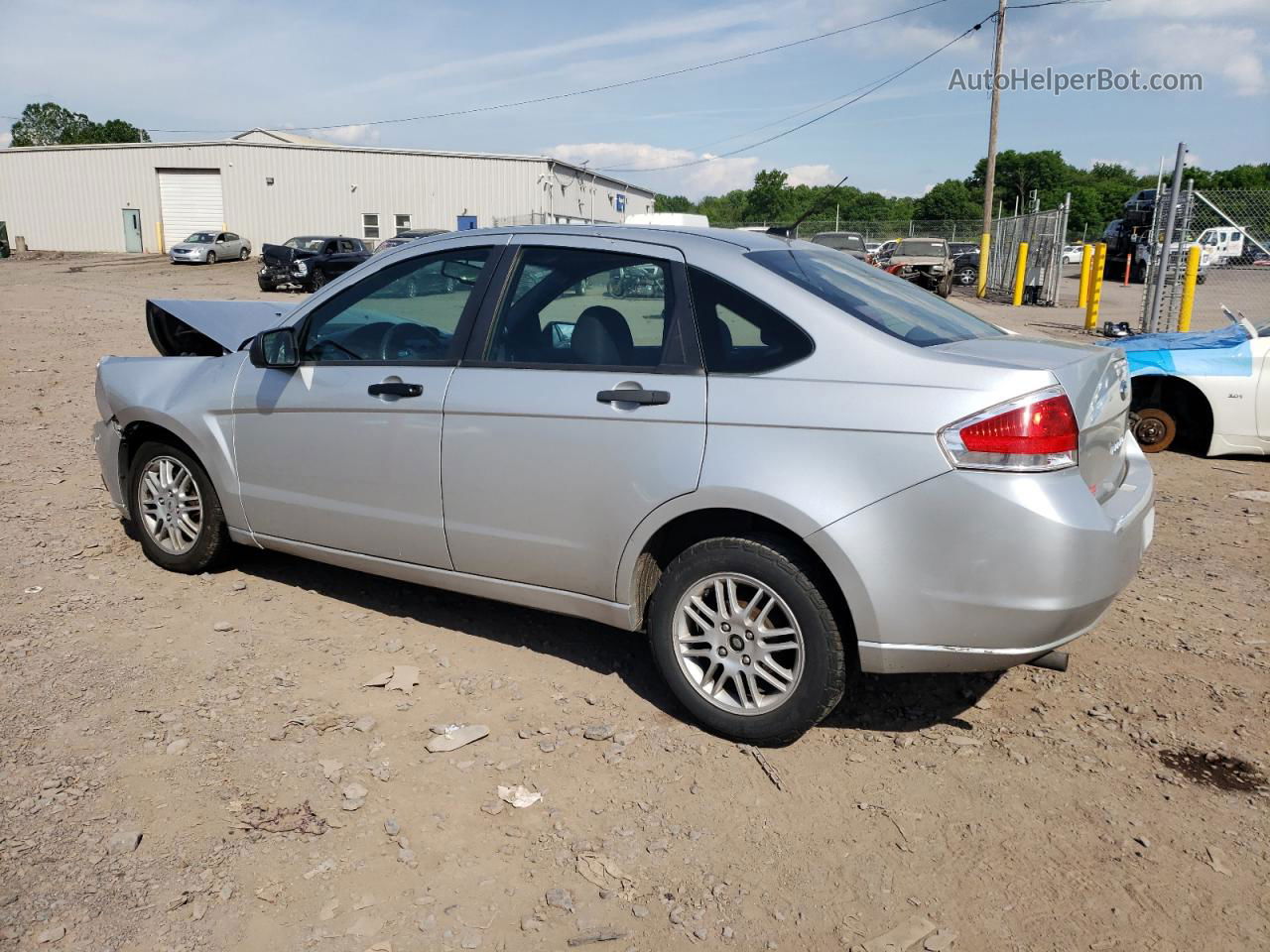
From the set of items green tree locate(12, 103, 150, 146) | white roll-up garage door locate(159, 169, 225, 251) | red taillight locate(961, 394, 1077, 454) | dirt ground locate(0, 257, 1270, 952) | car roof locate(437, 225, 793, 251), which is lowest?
dirt ground locate(0, 257, 1270, 952)

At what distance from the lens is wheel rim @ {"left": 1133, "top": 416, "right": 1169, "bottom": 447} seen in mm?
8211

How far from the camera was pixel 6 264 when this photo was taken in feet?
139

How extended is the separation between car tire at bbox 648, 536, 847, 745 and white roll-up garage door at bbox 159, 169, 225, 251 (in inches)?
2092

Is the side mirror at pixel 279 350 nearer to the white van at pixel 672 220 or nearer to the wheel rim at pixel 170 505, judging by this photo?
the wheel rim at pixel 170 505

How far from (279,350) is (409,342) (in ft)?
2.09

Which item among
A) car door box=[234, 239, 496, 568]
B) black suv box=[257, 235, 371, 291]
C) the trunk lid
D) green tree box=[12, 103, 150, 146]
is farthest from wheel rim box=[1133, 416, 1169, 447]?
green tree box=[12, 103, 150, 146]

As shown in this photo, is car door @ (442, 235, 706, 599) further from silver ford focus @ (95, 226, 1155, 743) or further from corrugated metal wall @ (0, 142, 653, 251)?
corrugated metal wall @ (0, 142, 653, 251)

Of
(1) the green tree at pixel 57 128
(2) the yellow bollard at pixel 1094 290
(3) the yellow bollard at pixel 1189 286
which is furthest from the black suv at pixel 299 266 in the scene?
(1) the green tree at pixel 57 128

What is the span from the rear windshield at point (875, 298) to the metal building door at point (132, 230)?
55449mm

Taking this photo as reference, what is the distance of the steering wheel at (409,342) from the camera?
423 centimetres

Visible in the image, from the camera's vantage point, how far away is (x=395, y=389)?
4141 mm

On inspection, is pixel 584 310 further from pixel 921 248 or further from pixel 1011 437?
pixel 921 248

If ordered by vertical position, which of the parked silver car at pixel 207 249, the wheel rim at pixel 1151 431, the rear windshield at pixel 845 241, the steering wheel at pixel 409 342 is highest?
the rear windshield at pixel 845 241

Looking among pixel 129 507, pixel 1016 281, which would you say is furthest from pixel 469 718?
pixel 1016 281
